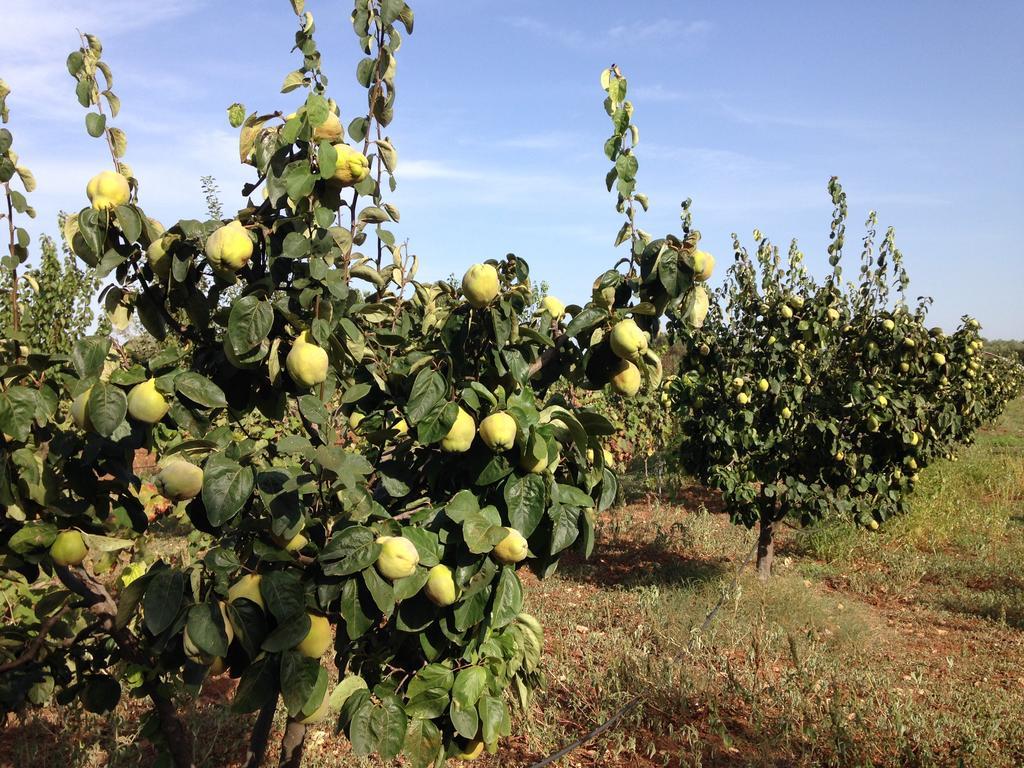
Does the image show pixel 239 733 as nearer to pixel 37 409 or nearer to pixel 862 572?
pixel 37 409

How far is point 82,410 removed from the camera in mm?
1360

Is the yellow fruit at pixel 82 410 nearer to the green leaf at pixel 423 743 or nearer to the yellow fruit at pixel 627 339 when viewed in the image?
the green leaf at pixel 423 743

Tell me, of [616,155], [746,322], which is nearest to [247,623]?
[616,155]

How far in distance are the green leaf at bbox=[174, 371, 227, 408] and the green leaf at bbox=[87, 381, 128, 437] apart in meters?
0.10

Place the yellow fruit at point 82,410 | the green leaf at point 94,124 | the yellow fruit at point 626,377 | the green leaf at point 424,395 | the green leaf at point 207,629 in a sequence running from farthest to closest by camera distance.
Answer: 1. the yellow fruit at point 626,377
2. the green leaf at point 94,124
3. the green leaf at point 424,395
4. the yellow fruit at point 82,410
5. the green leaf at point 207,629

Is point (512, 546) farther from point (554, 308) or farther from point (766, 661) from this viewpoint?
point (766, 661)

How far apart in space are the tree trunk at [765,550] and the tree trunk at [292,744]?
4.97 m

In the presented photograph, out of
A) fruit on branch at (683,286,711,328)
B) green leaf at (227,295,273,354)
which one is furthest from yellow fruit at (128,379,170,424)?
fruit on branch at (683,286,711,328)

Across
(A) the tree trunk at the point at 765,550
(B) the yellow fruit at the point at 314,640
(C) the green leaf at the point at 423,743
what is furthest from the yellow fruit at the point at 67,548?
(A) the tree trunk at the point at 765,550

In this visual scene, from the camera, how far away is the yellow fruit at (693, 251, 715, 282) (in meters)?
1.59

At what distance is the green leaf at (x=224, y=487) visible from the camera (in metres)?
1.25

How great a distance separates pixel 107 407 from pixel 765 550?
578 centimetres

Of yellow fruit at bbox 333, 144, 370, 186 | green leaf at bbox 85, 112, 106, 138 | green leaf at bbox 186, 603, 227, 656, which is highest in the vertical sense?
green leaf at bbox 85, 112, 106, 138

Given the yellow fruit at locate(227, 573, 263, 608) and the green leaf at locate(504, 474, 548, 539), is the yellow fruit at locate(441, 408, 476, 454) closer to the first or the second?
the green leaf at locate(504, 474, 548, 539)
